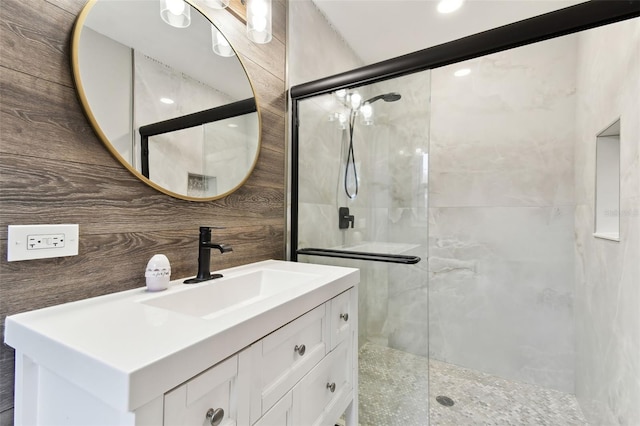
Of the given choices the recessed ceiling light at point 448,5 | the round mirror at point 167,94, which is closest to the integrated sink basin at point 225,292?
the round mirror at point 167,94

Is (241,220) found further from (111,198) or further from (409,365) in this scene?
(409,365)

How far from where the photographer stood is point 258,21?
137 centimetres

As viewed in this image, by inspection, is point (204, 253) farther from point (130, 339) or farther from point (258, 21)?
point (258, 21)

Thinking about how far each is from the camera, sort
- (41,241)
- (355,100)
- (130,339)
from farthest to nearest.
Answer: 1. (355,100)
2. (41,241)
3. (130,339)

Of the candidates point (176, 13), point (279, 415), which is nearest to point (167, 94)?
point (176, 13)

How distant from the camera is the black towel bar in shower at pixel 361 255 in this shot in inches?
57.9

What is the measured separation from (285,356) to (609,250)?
5.12 ft

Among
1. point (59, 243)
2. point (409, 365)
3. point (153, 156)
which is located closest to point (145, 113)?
point (153, 156)

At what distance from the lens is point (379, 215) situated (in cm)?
187

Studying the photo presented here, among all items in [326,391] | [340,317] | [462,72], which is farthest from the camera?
[462,72]

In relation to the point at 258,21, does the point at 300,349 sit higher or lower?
lower

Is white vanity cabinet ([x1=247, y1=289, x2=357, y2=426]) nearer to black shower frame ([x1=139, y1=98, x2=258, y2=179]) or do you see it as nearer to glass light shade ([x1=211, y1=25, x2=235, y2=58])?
black shower frame ([x1=139, y1=98, x2=258, y2=179])

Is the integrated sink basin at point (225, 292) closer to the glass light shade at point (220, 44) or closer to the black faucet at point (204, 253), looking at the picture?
the black faucet at point (204, 253)

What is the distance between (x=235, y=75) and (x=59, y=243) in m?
0.98
